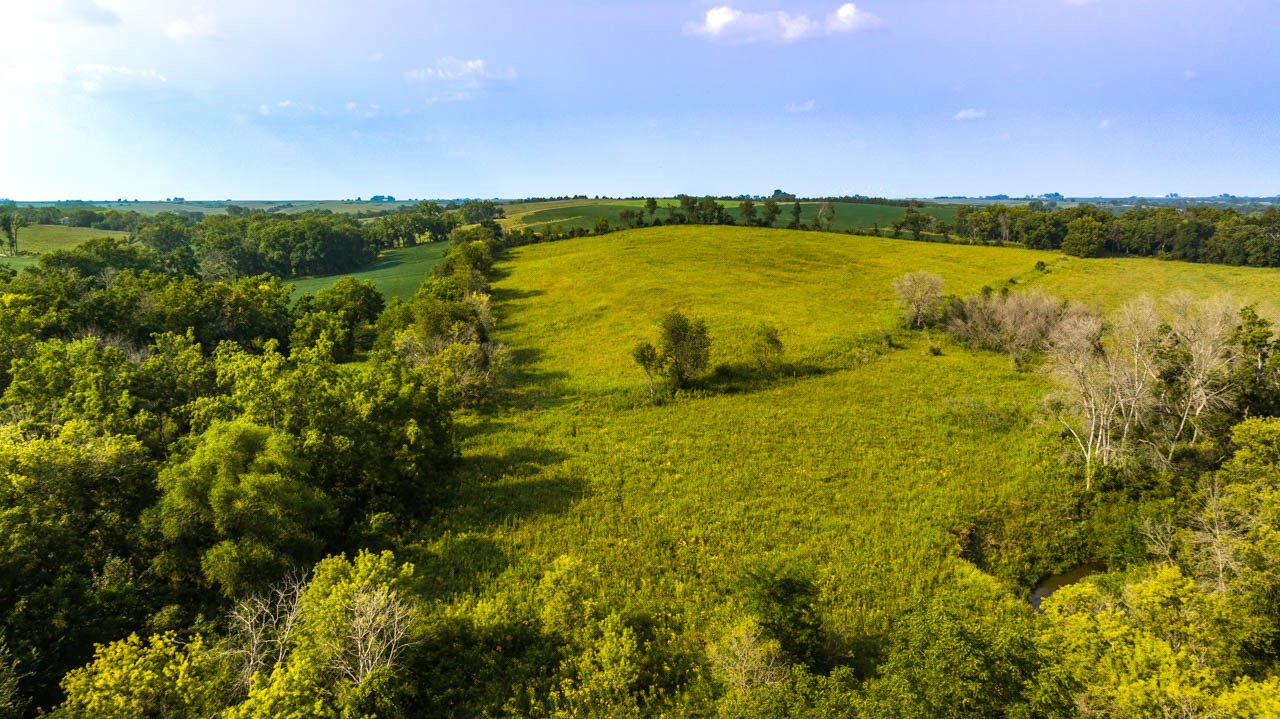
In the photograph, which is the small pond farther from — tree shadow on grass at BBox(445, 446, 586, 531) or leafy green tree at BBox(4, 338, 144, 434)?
leafy green tree at BBox(4, 338, 144, 434)

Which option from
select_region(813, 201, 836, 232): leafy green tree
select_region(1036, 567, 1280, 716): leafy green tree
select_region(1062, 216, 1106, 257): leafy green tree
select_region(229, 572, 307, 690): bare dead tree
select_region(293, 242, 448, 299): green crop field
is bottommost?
select_region(229, 572, 307, 690): bare dead tree

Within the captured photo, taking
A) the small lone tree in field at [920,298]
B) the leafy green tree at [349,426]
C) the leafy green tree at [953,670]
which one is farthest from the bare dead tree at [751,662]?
the small lone tree in field at [920,298]

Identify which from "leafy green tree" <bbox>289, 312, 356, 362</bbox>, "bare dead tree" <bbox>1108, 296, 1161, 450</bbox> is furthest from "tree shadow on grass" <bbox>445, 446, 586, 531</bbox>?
"bare dead tree" <bbox>1108, 296, 1161, 450</bbox>

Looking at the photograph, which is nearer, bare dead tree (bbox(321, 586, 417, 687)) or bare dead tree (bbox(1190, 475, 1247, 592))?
bare dead tree (bbox(321, 586, 417, 687))

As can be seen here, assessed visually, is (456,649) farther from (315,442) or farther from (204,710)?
(315,442)

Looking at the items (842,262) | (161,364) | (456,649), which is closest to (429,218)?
(842,262)

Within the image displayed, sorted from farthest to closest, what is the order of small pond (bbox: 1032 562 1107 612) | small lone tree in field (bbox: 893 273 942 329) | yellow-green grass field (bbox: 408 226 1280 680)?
small lone tree in field (bbox: 893 273 942 329)
small pond (bbox: 1032 562 1107 612)
yellow-green grass field (bbox: 408 226 1280 680)
